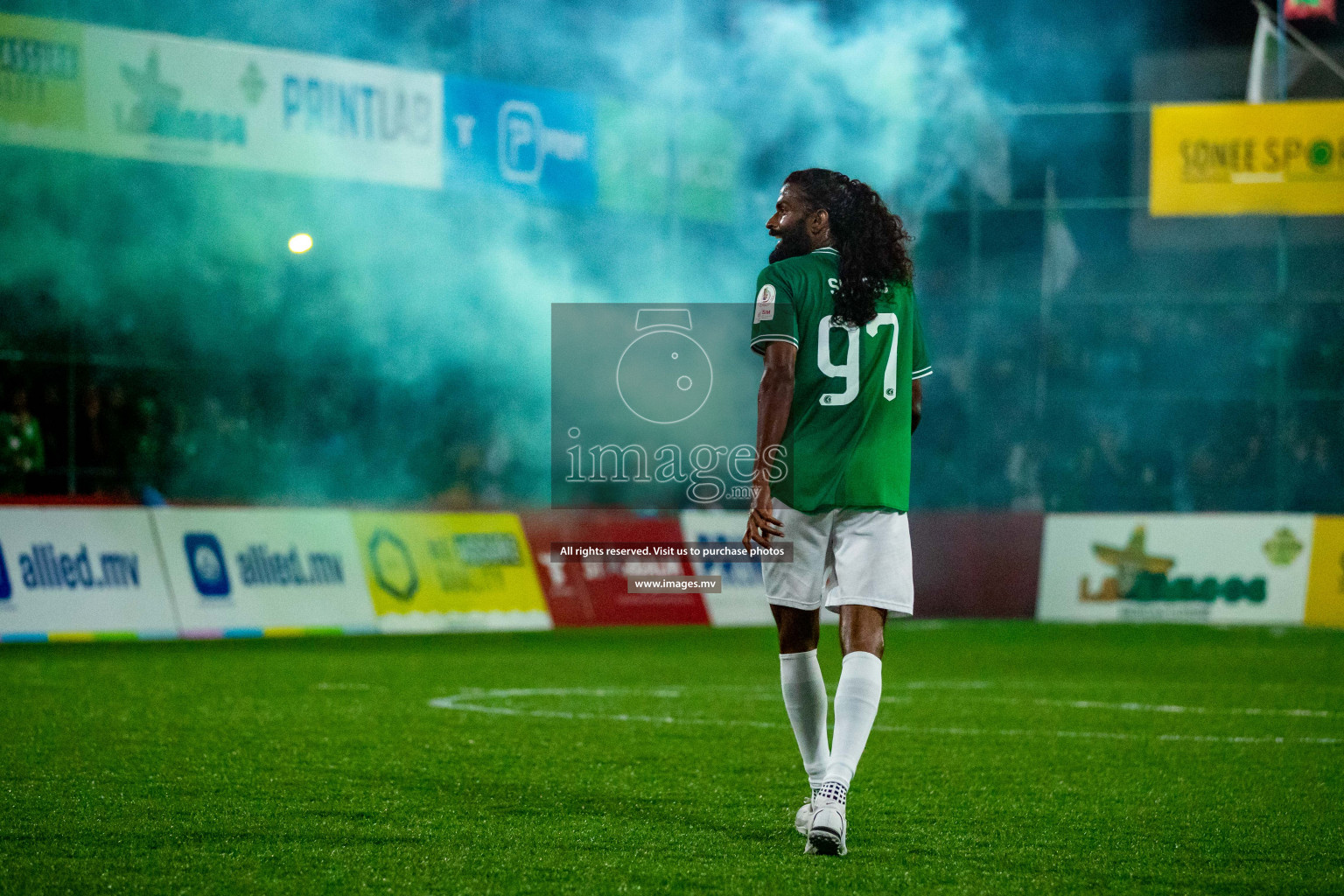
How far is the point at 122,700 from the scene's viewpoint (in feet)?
31.0

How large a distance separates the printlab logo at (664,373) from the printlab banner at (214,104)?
3.56 metres

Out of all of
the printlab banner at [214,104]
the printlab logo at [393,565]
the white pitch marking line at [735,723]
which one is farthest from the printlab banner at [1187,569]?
the white pitch marking line at [735,723]

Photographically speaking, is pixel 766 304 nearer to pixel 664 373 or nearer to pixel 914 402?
pixel 914 402

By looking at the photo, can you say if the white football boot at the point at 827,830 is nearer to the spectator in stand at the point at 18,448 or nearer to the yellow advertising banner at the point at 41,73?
the yellow advertising banner at the point at 41,73

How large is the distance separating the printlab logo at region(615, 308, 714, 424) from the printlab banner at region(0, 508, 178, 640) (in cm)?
901

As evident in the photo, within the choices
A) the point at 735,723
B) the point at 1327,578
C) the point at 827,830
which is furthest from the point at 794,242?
the point at 1327,578

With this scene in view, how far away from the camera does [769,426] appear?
196 inches

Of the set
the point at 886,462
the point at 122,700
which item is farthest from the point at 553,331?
the point at 886,462

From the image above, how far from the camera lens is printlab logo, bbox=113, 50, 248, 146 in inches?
709

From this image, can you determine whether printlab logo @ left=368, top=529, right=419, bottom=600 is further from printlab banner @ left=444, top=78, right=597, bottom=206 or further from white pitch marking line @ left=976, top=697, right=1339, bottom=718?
white pitch marking line @ left=976, top=697, right=1339, bottom=718

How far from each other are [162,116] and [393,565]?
5902 millimetres

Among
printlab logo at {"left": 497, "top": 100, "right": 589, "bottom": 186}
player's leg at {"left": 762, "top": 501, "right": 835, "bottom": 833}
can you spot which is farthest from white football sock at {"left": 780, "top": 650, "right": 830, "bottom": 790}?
printlab logo at {"left": 497, "top": 100, "right": 589, "bottom": 186}

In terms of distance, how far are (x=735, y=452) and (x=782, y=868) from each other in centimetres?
1707

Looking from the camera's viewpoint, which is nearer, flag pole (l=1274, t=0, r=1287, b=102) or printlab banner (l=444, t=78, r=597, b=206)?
printlab banner (l=444, t=78, r=597, b=206)
